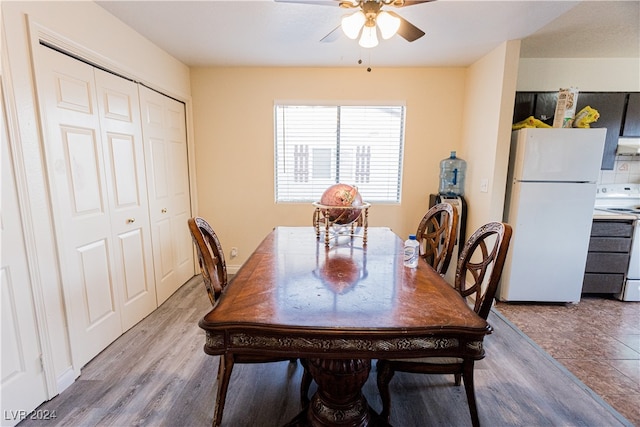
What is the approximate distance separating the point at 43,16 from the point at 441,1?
90.2 inches

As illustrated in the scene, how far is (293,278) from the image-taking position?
1.29 meters

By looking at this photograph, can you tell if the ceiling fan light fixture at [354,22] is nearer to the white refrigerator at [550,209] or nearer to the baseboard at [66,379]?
the white refrigerator at [550,209]

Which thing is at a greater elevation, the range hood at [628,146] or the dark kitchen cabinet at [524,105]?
the dark kitchen cabinet at [524,105]

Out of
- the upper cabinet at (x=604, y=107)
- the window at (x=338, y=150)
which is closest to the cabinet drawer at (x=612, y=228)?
the upper cabinet at (x=604, y=107)

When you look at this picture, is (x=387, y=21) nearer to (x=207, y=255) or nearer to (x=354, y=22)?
(x=354, y=22)

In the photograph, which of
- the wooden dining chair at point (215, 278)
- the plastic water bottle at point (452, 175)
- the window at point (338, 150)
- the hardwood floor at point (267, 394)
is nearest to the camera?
the wooden dining chair at point (215, 278)

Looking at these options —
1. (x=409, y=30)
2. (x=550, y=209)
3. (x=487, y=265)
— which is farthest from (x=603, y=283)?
(x=409, y=30)

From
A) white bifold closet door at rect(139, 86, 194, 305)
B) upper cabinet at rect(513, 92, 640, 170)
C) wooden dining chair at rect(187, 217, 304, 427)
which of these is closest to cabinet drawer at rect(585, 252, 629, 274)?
upper cabinet at rect(513, 92, 640, 170)

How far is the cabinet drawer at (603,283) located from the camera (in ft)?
9.11

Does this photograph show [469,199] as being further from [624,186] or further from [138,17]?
[138,17]

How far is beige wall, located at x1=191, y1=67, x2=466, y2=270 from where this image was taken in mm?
3078

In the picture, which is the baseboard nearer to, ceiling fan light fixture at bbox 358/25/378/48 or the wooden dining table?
the wooden dining table

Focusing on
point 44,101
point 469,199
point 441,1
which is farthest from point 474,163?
point 44,101

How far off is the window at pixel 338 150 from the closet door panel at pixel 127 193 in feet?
4.51
